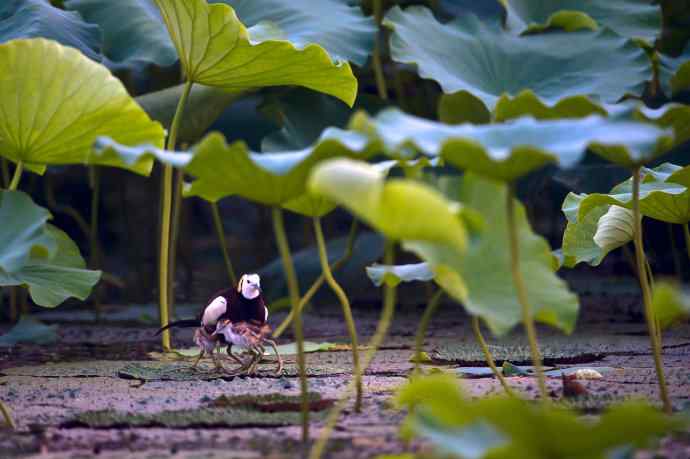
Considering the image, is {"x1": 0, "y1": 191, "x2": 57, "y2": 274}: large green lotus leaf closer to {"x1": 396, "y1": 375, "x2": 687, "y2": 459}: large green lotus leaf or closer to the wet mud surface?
the wet mud surface

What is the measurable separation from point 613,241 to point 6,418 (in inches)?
44.9

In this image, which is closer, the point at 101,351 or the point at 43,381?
the point at 43,381

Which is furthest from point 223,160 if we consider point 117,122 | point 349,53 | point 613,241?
point 349,53

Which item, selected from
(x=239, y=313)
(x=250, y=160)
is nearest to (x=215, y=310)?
(x=239, y=313)

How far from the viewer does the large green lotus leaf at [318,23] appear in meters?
2.87

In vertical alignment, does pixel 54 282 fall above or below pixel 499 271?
below

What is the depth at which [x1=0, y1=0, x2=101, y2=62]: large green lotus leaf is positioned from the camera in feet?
8.66

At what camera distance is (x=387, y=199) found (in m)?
1.02

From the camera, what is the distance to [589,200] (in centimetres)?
176

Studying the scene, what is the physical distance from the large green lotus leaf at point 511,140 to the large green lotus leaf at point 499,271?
0.25 ft

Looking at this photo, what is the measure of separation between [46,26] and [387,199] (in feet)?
6.31

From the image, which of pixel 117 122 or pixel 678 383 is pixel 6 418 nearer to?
pixel 117 122

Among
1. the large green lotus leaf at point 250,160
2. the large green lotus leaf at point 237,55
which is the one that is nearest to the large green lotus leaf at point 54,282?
the large green lotus leaf at point 237,55

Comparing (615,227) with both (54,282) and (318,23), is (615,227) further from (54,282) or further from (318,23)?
(318,23)
